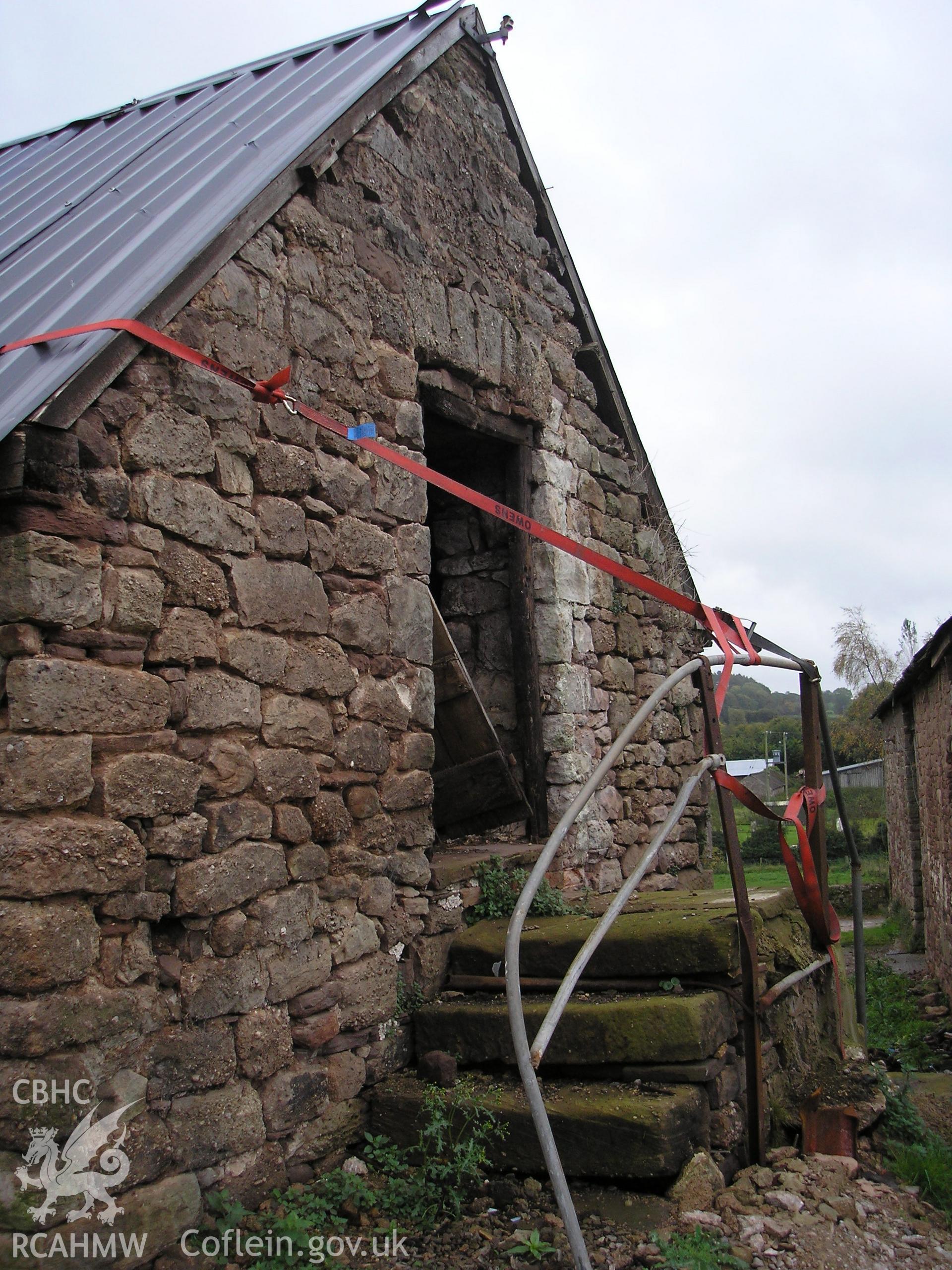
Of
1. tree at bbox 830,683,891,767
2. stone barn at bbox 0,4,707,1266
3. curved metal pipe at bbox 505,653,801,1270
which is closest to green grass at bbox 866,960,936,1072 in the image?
stone barn at bbox 0,4,707,1266

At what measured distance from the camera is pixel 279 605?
326 cm

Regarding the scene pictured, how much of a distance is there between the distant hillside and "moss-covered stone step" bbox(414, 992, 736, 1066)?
1779 inches

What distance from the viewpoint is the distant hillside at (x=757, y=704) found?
5053cm

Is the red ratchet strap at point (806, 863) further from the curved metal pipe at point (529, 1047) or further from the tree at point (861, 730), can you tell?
the tree at point (861, 730)

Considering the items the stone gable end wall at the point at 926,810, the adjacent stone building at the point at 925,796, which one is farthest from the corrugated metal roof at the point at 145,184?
the stone gable end wall at the point at 926,810

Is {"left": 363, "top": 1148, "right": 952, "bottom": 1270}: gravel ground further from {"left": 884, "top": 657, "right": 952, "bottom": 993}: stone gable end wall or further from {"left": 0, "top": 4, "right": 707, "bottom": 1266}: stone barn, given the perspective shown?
{"left": 884, "top": 657, "right": 952, "bottom": 993}: stone gable end wall

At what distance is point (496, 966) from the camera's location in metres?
3.72

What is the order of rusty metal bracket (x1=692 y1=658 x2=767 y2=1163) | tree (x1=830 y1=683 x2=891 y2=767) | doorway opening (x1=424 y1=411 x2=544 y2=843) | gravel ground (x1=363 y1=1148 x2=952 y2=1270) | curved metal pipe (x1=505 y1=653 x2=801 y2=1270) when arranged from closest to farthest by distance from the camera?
1. curved metal pipe (x1=505 y1=653 x2=801 y2=1270)
2. gravel ground (x1=363 y1=1148 x2=952 y2=1270)
3. rusty metal bracket (x1=692 y1=658 x2=767 y2=1163)
4. doorway opening (x1=424 y1=411 x2=544 y2=843)
5. tree (x1=830 y1=683 x2=891 y2=767)

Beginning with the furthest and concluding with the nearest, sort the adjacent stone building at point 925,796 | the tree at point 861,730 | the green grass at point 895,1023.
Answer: the tree at point 861,730 → the adjacent stone building at point 925,796 → the green grass at point 895,1023

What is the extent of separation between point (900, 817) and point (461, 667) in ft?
32.0

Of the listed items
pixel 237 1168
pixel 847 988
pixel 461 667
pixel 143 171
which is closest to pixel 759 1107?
pixel 847 988

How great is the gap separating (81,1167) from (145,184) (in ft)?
11.4

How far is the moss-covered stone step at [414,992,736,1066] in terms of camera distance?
318 cm

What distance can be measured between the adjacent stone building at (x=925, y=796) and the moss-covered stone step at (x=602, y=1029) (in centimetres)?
481
